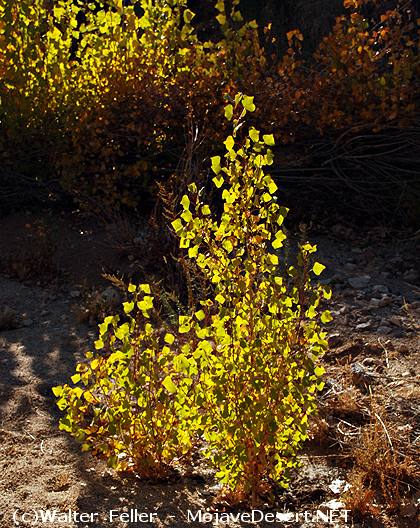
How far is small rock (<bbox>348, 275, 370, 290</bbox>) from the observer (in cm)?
530

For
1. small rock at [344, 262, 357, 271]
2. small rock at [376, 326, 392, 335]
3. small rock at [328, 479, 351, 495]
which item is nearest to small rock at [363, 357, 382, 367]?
small rock at [376, 326, 392, 335]

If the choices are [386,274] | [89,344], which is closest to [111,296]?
[89,344]

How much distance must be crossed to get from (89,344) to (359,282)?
171cm

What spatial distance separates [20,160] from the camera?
262 inches

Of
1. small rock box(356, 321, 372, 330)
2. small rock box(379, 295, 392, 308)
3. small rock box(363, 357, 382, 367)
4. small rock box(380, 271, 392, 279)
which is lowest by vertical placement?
small rock box(363, 357, 382, 367)

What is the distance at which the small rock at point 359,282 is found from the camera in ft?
17.4

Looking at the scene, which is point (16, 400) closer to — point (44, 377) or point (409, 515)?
point (44, 377)

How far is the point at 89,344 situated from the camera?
15.9 ft

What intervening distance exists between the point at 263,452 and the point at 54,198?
411 centimetres

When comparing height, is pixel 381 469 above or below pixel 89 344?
above

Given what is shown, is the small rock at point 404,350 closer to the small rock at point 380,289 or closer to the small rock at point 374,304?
the small rock at point 374,304

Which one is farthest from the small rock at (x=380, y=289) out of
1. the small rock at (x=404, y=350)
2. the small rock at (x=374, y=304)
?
the small rock at (x=404, y=350)

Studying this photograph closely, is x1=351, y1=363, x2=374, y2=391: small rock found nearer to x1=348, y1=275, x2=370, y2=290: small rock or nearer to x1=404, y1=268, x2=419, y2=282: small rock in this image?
x1=348, y1=275, x2=370, y2=290: small rock

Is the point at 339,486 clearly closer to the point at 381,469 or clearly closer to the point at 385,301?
the point at 381,469
